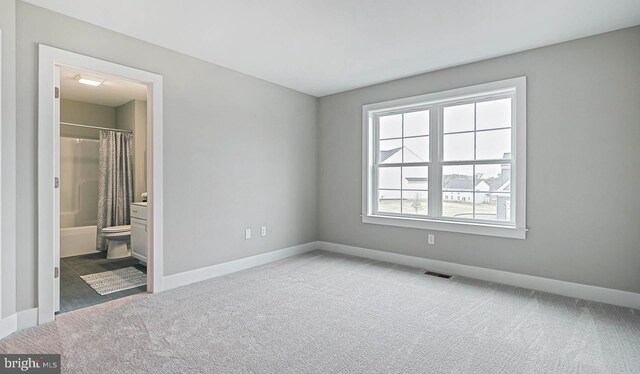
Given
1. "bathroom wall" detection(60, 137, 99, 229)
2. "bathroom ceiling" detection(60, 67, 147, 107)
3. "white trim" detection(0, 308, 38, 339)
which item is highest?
"bathroom ceiling" detection(60, 67, 147, 107)

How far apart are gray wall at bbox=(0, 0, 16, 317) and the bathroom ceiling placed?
6.51 ft

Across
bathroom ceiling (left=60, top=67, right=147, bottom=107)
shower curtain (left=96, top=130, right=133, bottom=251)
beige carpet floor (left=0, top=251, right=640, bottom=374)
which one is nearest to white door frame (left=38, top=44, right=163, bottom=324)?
beige carpet floor (left=0, top=251, right=640, bottom=374)

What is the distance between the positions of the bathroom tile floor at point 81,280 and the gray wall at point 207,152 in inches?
19.4

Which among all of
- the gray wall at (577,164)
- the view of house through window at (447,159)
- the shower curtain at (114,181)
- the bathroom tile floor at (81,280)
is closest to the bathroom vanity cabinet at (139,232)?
the bathroom tile floor at (81,280)

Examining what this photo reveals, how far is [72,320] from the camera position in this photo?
8.65 ft

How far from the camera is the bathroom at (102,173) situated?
4.68 m

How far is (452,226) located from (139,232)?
13.7 feet

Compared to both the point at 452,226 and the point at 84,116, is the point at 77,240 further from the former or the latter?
the point at 452,226

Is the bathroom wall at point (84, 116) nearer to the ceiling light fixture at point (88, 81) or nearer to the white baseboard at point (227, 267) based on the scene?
the ceiling light fixture at point (88, 81)

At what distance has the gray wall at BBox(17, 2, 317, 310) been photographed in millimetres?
2518

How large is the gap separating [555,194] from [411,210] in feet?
5.39

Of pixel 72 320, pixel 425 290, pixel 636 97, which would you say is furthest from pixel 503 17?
pixel 72 320

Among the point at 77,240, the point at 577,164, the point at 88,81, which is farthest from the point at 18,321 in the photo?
the point at 577,164

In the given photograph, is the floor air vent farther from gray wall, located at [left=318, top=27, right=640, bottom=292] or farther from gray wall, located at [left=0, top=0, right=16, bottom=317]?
gray wall, located at [left=0, top=0, right=16, bottom=317]
